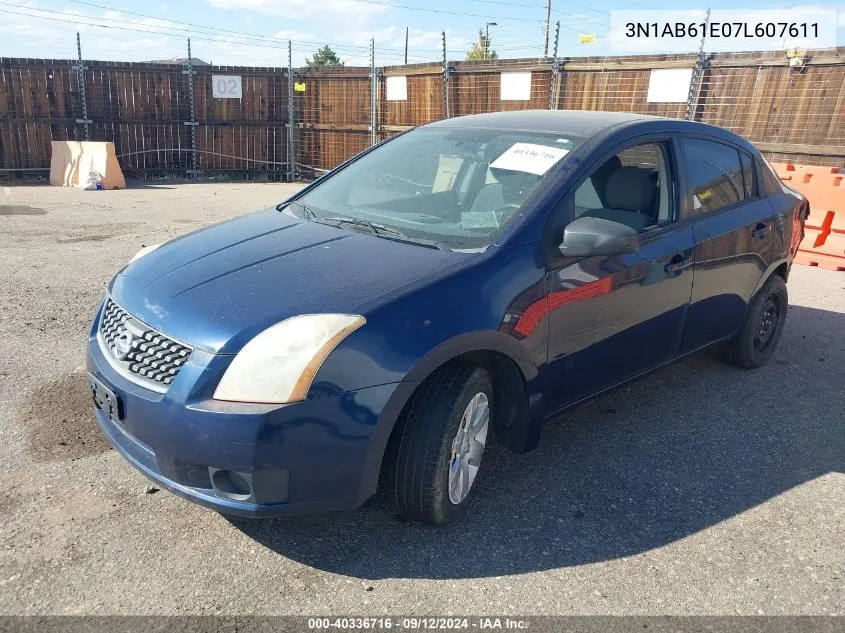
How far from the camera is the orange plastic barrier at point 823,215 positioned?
8.17 metres

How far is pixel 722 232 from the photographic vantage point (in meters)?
4.14

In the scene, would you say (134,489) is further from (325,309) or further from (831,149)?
(831,149)

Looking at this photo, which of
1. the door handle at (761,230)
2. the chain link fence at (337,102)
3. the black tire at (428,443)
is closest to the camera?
the black tire at (428,443)

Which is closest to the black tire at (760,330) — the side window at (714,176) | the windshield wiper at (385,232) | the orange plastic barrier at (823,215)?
the side window at (714,176)

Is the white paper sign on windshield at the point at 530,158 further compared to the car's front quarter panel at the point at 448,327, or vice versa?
the white paper sign on windshield at the point at 530,158

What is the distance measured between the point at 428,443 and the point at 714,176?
269 cm

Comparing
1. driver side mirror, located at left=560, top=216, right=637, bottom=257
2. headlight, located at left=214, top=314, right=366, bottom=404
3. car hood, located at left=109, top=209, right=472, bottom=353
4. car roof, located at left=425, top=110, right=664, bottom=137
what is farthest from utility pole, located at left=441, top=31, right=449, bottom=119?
headlight, located at left=214, top=314, right=366, bottom=404

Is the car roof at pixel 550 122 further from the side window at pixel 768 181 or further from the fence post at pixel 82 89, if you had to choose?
the fence post at pixel 82 89

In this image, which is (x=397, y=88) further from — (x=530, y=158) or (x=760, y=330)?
(x=530, y=158)

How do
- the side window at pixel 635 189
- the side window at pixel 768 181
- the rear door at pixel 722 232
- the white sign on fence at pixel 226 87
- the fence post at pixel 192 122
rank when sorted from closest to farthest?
the side window at pixel 635 189
the rear door at pixel 722 232
the side window at pixel 768 181
the fence post at pixel 192 122
the white sign on fence at pixel 226 87

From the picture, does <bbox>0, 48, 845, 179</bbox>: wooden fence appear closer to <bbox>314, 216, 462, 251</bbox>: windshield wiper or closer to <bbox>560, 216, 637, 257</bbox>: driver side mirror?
<bbox>560, 216, 637, 257</bbox>: driver side mirror

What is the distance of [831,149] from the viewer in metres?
10.1

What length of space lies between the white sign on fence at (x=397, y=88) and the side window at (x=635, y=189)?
457 inches

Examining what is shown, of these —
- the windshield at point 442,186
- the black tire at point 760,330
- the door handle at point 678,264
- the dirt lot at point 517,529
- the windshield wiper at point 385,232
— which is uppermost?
the windshield at point 442,186
